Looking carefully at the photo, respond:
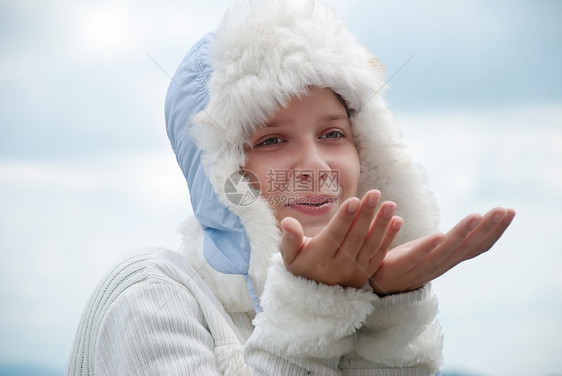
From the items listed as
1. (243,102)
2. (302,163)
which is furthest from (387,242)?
(243,102)

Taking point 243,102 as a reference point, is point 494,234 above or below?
below

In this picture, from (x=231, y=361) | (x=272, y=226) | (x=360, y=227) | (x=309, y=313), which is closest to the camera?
(x=360, y=227)

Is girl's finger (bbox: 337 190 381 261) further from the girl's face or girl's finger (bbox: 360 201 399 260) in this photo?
the girl's face

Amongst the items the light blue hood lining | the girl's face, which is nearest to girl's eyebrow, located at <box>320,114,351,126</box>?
the girl's face

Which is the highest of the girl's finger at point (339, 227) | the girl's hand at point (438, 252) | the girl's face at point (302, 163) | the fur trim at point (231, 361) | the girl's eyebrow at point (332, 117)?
the girl's eyebrow at point (332, 117)

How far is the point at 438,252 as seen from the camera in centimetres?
94

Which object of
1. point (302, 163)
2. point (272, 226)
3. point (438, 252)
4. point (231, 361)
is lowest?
point (231, 361)

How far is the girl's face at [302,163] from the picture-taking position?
1.37 meters

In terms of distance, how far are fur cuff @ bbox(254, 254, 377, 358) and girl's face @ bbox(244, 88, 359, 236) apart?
0.31 m

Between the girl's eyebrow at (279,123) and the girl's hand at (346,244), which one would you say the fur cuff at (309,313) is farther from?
the girl's eyebrow at (279,123)

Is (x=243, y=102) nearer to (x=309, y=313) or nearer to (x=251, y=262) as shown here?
(x=251, y=262)

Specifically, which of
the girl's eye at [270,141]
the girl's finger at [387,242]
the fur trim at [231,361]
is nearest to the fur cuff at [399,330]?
the girl's finger at [387,242]

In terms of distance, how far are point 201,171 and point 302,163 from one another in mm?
256

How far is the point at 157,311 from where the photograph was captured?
125 cm
